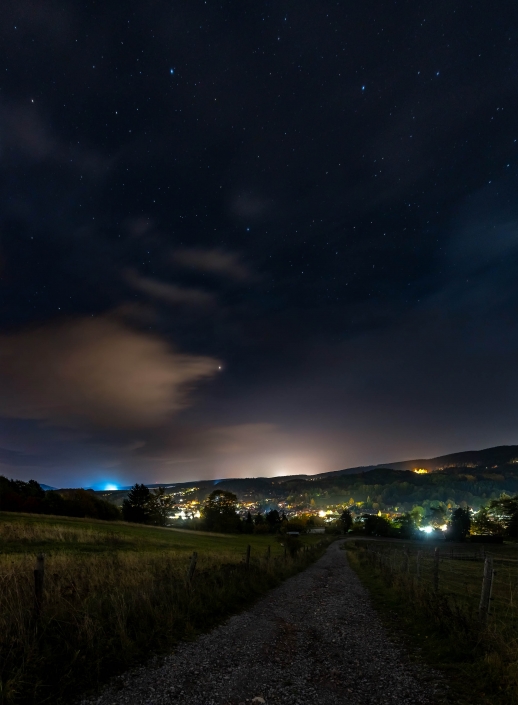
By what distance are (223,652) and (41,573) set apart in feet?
14.3

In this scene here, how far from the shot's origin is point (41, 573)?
28.3 feet

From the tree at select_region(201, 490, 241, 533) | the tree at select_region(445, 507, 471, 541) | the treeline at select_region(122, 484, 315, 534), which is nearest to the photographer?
the treeline at select_region(122, 484, 315, 534)

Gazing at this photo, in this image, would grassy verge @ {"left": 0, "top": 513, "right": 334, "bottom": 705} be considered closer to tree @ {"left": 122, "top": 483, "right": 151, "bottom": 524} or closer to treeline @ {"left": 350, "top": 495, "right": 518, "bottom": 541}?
tree @ {"left": 122, "top": 483, "right": 151, "bottom": 524}

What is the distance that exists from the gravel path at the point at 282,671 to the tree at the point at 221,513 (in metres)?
95.3

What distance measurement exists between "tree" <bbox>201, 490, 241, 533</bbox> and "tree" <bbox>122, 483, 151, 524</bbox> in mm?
15134

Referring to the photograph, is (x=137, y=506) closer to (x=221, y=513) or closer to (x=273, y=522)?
(x=221, y=513)

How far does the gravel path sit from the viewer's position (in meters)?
6.62

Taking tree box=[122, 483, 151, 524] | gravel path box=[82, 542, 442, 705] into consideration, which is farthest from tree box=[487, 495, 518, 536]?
gravel path box=[82, 542, 442, 705]

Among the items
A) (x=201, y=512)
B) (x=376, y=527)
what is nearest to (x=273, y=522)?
(x=376, y=527)

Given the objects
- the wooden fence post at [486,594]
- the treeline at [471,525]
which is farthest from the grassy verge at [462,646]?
the treeline at [471,525]

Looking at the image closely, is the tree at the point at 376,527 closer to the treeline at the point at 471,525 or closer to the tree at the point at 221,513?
the treeline at the point at 471,525

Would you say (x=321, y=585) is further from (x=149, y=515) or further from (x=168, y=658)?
(x=149, y=515)

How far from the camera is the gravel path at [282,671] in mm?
6625

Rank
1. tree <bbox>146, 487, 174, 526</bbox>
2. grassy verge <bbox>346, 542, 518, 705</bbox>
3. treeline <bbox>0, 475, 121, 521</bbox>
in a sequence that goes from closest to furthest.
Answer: grassy verge <bbox>346, 542, 518, 705</bbox> → treeline <bbox>0, 475, 121, 521</bbox> → tree <bbox>146, 487, 174, 526</bbox>
